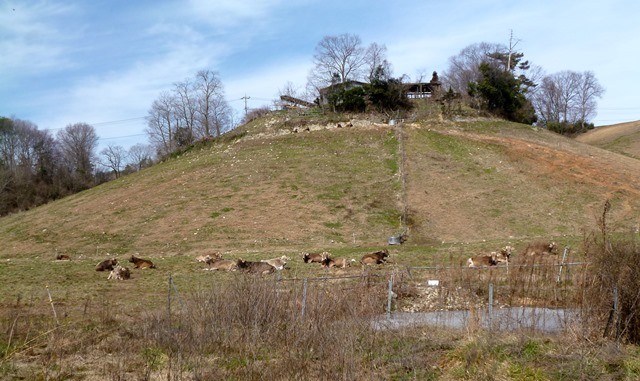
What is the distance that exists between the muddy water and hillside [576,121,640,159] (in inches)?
2464

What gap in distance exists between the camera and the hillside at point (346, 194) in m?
33.6

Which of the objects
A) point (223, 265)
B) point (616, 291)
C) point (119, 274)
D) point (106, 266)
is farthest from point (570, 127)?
point (616, 291)

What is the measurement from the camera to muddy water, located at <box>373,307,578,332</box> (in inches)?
404

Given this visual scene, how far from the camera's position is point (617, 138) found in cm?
7731

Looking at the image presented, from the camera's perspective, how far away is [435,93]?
61812 mm

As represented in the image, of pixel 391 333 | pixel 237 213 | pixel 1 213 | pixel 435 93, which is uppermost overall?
pixel 435 93

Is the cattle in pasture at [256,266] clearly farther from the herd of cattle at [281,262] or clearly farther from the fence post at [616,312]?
the fence post at [616,312]

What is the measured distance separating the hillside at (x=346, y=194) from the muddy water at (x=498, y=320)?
18.6 meters

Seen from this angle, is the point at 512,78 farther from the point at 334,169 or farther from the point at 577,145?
the point at 334,169

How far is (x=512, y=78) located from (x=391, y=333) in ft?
184

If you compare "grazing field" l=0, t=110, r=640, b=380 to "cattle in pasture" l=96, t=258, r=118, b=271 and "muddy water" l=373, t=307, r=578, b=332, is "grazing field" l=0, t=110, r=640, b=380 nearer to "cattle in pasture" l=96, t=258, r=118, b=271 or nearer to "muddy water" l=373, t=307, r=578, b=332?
"muddy water" l=373, t=307, r=578, b=332

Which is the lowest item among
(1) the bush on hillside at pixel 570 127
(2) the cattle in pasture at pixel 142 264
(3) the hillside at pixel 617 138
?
(2) the cattle in pasture at pixel 142 264

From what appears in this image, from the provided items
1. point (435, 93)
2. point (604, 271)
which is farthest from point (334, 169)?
point (604, 271)

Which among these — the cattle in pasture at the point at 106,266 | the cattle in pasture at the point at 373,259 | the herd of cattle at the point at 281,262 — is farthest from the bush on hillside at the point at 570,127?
the cattle in pasture at the point at 106,266
